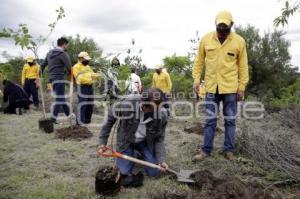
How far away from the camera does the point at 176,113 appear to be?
33.1ft

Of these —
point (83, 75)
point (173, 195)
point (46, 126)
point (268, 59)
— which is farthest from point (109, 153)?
point (268, 59)

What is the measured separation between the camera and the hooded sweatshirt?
7445 millimetres

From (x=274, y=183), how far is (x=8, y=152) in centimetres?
359

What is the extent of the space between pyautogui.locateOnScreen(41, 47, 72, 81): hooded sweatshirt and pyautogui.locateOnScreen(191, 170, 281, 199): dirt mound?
4242 mm

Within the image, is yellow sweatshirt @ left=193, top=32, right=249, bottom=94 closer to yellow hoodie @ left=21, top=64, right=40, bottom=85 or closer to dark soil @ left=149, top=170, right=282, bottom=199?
dark soil @ left=149, top=170, right=282, bottom=199

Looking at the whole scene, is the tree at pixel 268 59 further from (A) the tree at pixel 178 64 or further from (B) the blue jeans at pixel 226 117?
(B) the blue jeans at pixel 226 117

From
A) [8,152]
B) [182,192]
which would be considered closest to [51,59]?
[8,152]

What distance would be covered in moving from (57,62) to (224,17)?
12.7ft

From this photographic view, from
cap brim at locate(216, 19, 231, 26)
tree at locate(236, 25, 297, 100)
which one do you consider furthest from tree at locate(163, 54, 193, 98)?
cap brim at locate(216, 19, 231, 26)

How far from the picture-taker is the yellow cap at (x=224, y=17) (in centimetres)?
471

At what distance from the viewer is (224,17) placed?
471 cm

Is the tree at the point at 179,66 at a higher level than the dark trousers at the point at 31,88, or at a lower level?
higher

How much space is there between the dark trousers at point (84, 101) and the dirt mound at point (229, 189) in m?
4.15

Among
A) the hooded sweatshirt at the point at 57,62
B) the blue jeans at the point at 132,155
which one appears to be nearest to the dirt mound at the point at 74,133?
the hooded sweatshirt at the point at 57,62
